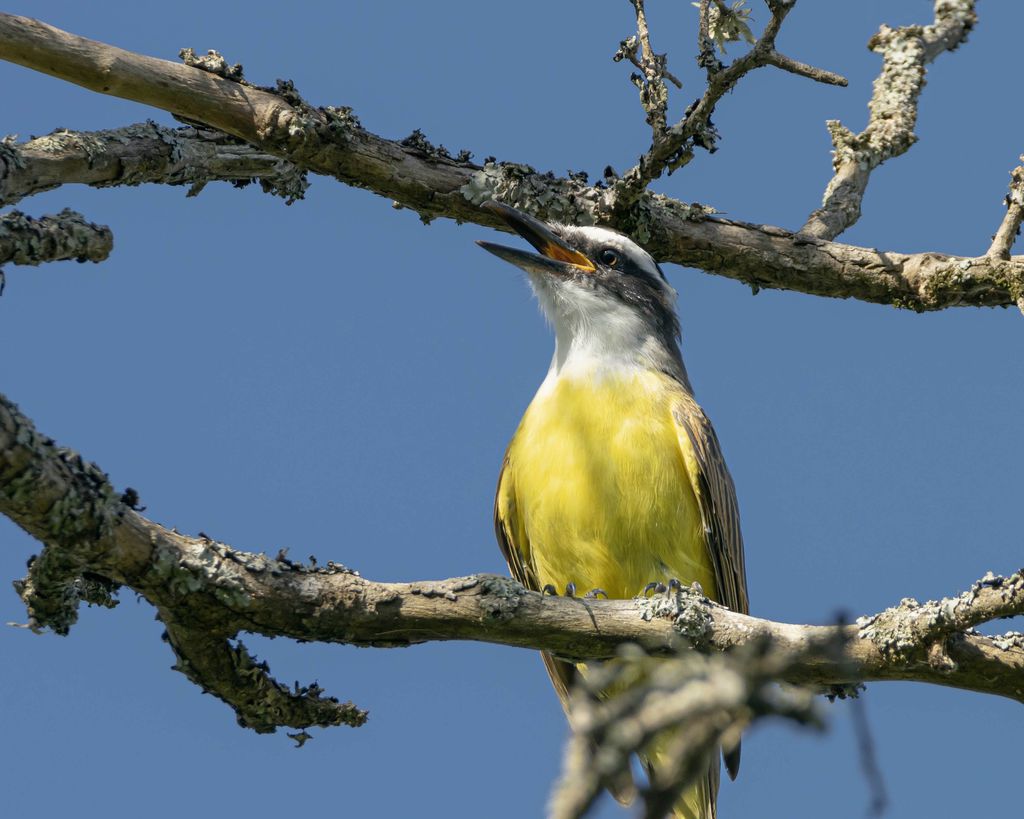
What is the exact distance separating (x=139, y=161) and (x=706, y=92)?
2344mm

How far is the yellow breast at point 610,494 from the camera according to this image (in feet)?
21.5

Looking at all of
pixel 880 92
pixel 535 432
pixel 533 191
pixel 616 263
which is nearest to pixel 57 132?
pixel 533 191

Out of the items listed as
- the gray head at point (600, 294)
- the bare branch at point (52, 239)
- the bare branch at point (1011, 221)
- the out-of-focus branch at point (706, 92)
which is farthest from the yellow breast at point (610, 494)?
the bare branch at point (52, 239)

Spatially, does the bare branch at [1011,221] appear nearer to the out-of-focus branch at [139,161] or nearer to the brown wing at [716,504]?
the brown wing at [716,504]

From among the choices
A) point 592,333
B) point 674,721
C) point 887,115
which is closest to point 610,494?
point 592,333

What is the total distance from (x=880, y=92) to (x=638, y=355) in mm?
1882

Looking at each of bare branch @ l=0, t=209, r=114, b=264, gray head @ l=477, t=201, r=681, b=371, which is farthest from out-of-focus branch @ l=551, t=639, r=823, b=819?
gray head @ l=477, t=201, r=681, b=371

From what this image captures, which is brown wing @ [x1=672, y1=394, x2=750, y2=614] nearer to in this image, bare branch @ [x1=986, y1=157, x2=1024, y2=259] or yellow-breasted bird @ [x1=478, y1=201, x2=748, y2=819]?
yellow-breasted bird @ [x1=478, y1=201, x2=748, y2=819]

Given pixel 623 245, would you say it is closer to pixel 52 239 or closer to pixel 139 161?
pixel 139 161

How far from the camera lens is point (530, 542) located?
7039 millimetres

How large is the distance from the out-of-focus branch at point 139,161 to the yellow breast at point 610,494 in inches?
72.6

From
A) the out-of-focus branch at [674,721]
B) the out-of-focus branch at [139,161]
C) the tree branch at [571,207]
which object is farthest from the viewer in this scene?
the tree branch at [571,207]

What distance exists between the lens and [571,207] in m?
6.59

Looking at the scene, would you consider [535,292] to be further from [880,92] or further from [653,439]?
[880,92]
